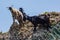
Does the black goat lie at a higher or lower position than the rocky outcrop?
higher

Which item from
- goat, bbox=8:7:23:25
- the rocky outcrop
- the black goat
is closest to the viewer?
the rocky outcrop

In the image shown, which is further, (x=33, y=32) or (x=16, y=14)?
(x=16, y=14)

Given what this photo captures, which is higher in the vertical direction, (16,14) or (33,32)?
(16,14)

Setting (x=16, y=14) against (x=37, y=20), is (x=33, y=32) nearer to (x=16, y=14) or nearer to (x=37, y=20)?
(x=37, y=20)

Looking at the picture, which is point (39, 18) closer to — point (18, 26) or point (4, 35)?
point (18, 26)

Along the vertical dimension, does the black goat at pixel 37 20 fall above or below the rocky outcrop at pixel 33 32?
above

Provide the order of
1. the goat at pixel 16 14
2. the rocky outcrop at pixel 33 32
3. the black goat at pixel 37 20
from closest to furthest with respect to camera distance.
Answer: the rocky outcrop at pixel 33 32 → the black goat at pixel 37 20 → the goat at pixel 16 14

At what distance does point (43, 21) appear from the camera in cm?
3488

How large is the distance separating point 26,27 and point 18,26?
79cm

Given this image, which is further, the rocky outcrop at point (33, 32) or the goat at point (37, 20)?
the goat at point (37, 20)

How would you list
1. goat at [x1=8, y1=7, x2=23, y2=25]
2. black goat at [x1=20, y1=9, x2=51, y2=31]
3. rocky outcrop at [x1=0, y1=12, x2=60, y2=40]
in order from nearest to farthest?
rocky outcrop at [x1=0, y1=12, x2=60, y2=40] → black goat at [x1=20, y1=9, x2=51, y2=31] → goat at [x1=8, y1=7, x2=23, y2=25]

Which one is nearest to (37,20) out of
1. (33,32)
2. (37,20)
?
(37,20)

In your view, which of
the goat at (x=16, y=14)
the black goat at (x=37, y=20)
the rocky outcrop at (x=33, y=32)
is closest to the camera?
the rocky outcrop at (x=33, y=32)

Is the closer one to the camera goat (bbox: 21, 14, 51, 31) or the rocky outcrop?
the rocky outcrop
